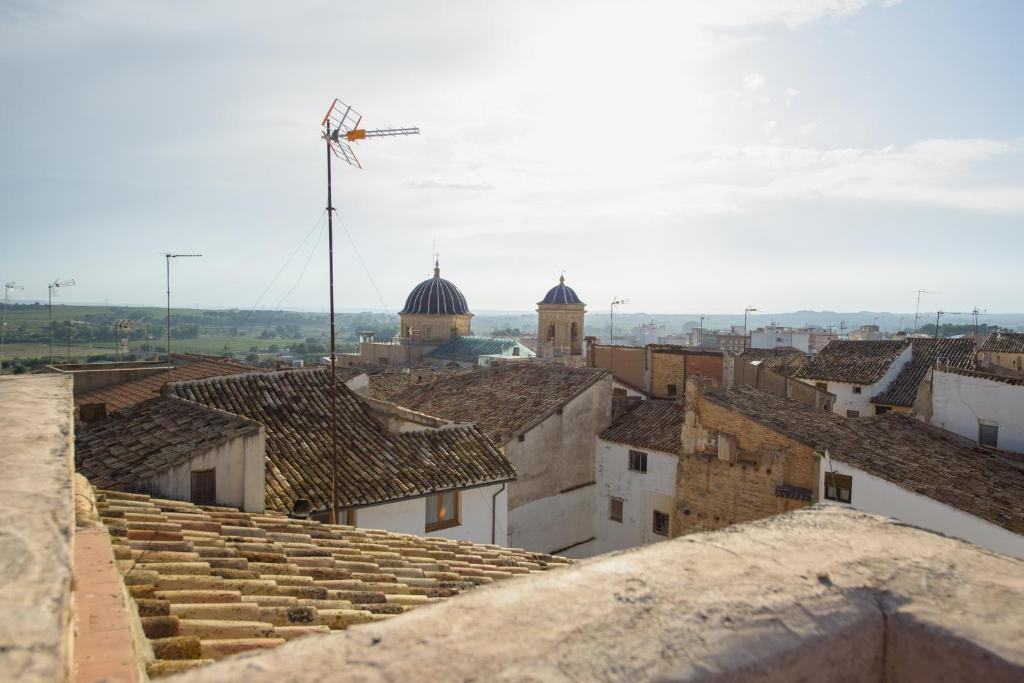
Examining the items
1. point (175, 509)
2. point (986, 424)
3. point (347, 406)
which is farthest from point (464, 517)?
point (986, 424)

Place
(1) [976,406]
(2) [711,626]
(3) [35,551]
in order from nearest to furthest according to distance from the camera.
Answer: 1. (2) [711,626]
2. (3) [35,551]
3. (1) [976,406]

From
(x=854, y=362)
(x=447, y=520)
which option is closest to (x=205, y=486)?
(x=447, y=520)

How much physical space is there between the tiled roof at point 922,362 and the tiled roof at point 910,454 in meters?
7.95

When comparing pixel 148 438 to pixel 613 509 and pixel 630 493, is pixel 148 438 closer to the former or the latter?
pixel 630 493

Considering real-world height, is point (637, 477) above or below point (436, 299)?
below

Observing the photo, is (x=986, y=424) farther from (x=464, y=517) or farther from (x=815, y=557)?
(x=815, y=557)

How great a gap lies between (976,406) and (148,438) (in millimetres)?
18897

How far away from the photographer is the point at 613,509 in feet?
62.1

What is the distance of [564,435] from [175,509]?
1277cm

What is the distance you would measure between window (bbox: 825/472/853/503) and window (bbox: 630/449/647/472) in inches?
191

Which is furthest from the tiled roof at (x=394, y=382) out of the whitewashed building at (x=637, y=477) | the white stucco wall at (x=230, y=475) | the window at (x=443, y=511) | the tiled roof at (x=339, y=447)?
the white stucco wall at (x=230, y=475)

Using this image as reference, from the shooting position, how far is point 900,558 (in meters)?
2.02

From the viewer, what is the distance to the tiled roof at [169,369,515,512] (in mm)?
9977

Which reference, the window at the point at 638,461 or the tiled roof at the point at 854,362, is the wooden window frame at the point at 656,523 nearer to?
the window at the point at 638,461
